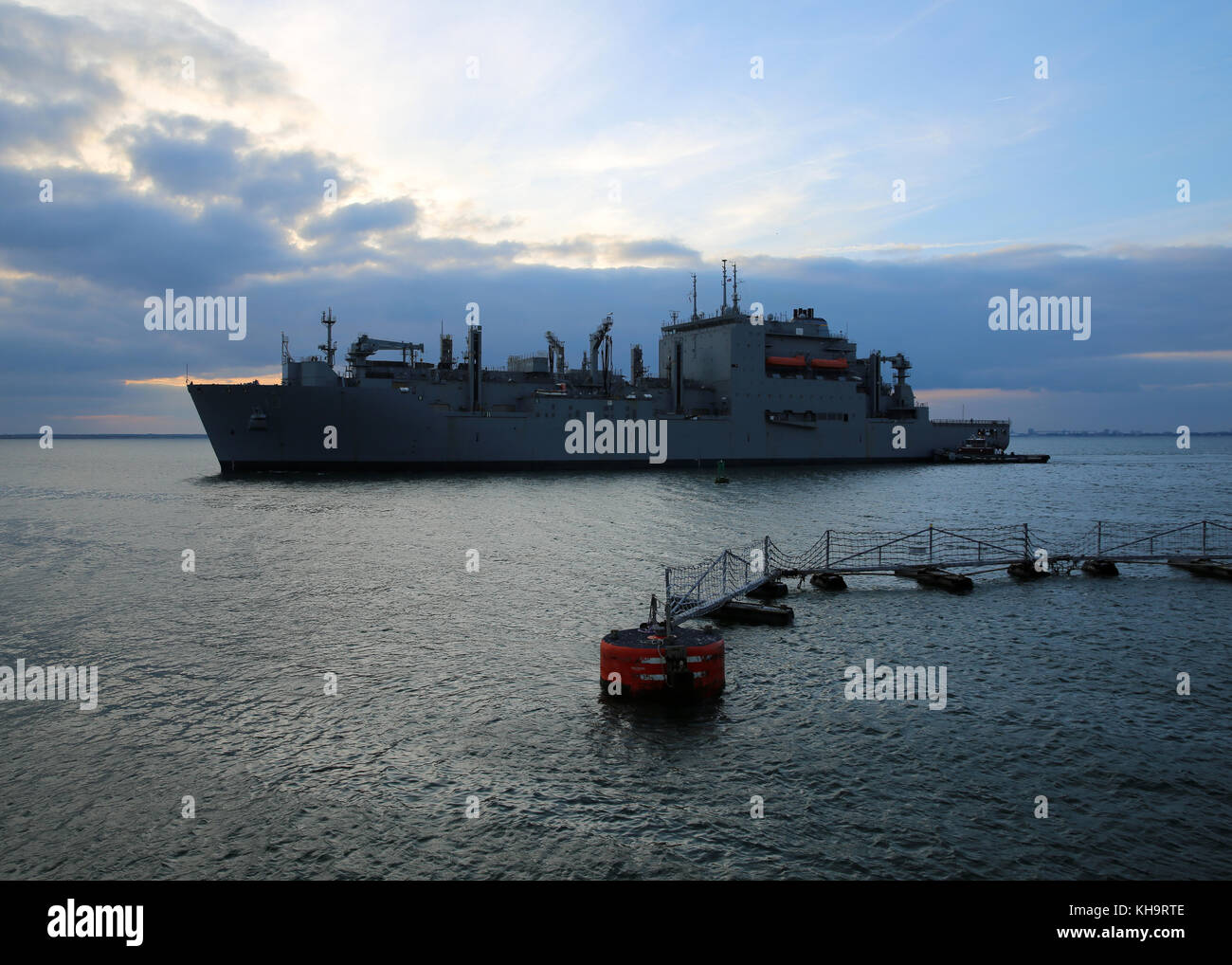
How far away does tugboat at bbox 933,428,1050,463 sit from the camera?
10068 cm

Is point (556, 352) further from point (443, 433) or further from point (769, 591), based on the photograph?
point (769, 591)

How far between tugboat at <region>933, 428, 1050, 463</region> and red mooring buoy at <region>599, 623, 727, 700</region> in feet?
309

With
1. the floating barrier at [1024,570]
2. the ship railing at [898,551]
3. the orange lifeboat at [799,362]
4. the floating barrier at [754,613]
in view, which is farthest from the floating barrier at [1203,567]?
the orange lifeboat at [799,362]

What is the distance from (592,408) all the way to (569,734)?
6131cm

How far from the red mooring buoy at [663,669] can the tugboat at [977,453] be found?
94.2 metres

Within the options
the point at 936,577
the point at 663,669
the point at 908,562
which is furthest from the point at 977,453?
Answer: the point at 663,669

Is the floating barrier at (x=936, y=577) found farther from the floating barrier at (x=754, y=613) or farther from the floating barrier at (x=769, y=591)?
the floating barrier at (x=754, y=613)

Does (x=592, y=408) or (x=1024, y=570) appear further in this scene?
(x=592, y=408)

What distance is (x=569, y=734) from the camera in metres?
12.5

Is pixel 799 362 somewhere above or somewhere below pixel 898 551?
above

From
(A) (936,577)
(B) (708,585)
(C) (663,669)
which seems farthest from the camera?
(A) (936,577)

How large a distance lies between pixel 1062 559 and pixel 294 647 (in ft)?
87.0

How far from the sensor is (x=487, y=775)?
11.0 m
